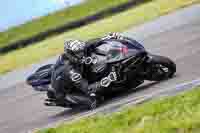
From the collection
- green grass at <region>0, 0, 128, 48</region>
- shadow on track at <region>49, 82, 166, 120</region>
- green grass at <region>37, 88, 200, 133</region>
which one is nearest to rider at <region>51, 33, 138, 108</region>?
shadow on track at <region>49, 82, 166, 120</region>

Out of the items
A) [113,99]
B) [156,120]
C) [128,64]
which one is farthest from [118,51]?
[156,120]

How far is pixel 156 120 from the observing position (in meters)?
7.57

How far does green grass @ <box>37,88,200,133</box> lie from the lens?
277 inches

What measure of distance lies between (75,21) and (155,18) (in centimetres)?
399

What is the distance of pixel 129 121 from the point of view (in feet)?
26.2

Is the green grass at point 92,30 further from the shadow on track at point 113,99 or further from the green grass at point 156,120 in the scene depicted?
the green grass at point 156,120

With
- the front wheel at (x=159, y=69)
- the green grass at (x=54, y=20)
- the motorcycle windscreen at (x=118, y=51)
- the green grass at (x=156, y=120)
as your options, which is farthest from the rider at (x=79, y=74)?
the green grass at (x=54, y=20)

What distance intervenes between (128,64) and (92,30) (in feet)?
36.4

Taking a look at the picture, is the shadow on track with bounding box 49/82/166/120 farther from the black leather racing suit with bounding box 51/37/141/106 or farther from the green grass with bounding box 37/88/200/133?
the green grass with bounding box 37/88/200/133

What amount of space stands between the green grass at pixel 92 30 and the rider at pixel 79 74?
28.3 ft

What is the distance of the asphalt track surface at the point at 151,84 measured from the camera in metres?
11.8

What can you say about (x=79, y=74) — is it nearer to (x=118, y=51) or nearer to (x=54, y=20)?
(x=118, y=51)

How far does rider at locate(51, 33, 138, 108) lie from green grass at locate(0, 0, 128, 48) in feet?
42.4

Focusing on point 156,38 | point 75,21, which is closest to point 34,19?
point 75,21
